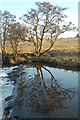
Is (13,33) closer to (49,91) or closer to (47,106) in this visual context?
(49,91)

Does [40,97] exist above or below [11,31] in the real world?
below

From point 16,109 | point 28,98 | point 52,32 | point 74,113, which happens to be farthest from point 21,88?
point 52,32

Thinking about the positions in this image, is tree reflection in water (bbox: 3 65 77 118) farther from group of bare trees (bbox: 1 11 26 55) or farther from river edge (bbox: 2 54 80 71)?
group of bare trees (bbox: 1 11 26 55)

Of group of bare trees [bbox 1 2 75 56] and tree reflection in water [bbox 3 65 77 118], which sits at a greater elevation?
group of bare trees [bbox 1 2 75 56]

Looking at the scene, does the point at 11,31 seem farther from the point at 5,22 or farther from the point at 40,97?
the point at 40,97

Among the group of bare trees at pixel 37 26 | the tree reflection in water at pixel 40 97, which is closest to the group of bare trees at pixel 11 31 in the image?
the group of bare trees at pixel 37 26

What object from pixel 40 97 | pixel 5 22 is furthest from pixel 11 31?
pixel 40 97

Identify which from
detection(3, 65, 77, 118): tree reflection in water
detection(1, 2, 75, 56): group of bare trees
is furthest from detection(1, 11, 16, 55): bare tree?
detection(3, 65, 77, 118): tree reflection in water

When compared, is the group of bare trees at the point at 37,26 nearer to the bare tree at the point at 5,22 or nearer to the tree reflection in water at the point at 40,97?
the bare tree at the point at 5,22

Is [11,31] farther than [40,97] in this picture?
Yes

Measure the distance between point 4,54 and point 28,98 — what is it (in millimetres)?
16927

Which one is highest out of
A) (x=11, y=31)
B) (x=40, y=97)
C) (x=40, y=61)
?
(x=11, y=31)

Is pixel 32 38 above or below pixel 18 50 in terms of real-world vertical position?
above

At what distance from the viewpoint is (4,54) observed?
76.5ft
